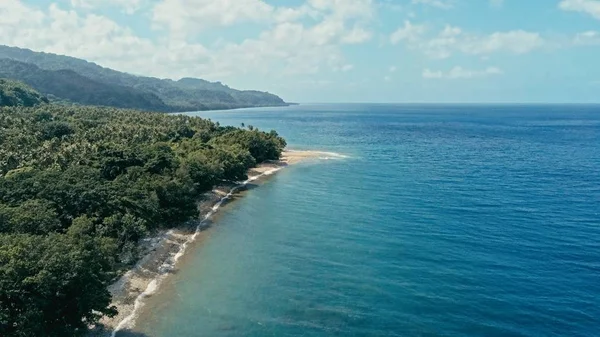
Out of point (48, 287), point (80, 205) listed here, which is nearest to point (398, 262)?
point (48, 287)

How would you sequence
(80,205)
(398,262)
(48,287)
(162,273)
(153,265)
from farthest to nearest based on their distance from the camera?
1. (80,205)
2. (153,265)
3. (398,262)
4. (162,273)
5. (48,287)

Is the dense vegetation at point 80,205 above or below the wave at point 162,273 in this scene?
above

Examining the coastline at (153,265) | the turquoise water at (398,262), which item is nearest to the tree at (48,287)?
the coastline at (153,265)

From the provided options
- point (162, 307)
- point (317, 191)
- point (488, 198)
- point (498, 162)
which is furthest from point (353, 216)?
point (498, 162)

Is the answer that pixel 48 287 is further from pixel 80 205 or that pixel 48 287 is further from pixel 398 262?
pixel 398 262

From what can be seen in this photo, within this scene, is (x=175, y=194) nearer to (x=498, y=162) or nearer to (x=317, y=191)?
(x=317, y=191)

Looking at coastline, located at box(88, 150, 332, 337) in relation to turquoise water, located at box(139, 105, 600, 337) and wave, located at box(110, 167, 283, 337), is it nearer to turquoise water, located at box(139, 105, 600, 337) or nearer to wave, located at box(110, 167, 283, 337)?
wave, located at box(110, 167, 283, 337)

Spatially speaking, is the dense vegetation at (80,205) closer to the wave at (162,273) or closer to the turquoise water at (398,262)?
the wave at (162,273)
